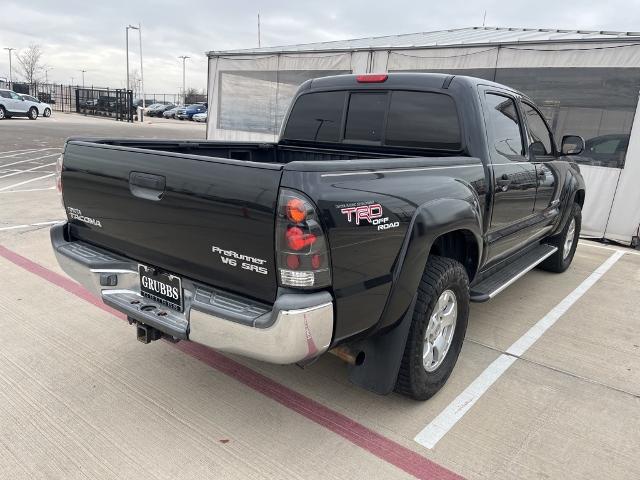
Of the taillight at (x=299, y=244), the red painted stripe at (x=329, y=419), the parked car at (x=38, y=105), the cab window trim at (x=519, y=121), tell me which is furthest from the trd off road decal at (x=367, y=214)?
the parked car at (x=38, y=105)

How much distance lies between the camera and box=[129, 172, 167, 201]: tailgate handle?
246 centimetres

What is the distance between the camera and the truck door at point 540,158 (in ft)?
14.1

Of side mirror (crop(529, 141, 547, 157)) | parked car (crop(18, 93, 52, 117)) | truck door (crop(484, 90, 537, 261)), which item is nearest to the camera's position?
truck door (crop(484, 90, 537, 261))

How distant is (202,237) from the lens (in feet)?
7.78

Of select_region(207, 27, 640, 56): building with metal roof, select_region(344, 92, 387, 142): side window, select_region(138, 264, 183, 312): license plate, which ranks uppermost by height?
select_region(207, 27, 640, 56): building with metal roof

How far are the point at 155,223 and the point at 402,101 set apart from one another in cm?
200

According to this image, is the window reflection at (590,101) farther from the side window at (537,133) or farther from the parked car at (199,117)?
the parked car at (199,117)

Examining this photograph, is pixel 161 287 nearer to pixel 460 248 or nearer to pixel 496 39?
pixel 460 248

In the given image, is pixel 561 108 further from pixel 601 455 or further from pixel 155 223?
pixel 155 223

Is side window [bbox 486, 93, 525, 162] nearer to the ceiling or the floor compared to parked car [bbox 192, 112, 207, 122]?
nearer to the ceiling

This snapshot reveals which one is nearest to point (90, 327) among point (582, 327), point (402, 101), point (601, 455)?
point (402, 101)

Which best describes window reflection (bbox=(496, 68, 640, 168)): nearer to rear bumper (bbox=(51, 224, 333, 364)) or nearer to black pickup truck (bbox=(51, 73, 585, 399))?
black pickup truck (bbox=(51, 73, 585, 399))

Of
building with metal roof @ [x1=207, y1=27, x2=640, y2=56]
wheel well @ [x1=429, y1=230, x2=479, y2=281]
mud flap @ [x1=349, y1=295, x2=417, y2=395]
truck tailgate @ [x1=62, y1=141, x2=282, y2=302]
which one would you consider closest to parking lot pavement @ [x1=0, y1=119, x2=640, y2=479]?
mud flap @ [x1=349, y1=295, x2=417, y2=395]

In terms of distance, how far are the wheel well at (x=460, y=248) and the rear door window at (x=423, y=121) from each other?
24.4 inches
